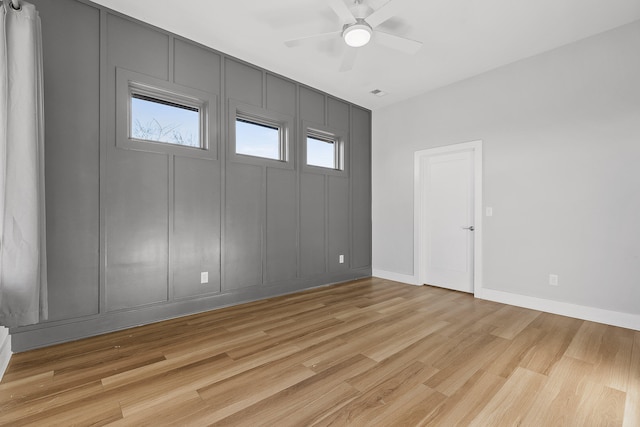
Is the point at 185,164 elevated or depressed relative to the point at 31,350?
elevated

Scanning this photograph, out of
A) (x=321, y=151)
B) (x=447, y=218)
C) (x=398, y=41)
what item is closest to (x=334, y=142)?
(x=321, y=151)

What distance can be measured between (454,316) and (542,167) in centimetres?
212

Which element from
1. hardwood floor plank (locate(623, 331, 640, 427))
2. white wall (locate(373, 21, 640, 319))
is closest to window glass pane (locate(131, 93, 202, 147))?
white wall (locate(373, 21, 640, 319))

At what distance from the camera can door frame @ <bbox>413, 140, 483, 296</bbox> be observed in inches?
161

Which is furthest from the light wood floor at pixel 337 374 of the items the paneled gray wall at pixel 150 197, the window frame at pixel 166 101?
the window frame at pixel 166 101

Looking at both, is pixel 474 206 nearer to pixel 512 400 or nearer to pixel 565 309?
pixel 565 309

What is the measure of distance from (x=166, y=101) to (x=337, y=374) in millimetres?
3324

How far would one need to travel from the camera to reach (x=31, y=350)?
2.44 m

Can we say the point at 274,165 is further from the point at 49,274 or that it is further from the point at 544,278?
the point at 544,278

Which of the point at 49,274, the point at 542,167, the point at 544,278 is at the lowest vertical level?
the point at 544,278

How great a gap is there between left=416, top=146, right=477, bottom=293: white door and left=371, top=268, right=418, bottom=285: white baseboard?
0.51 feet

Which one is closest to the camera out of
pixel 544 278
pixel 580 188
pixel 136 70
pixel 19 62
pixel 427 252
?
pixel 19 62

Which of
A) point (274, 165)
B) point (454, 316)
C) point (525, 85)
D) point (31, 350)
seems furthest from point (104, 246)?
point (525, 85)

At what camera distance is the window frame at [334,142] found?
4.53 m
